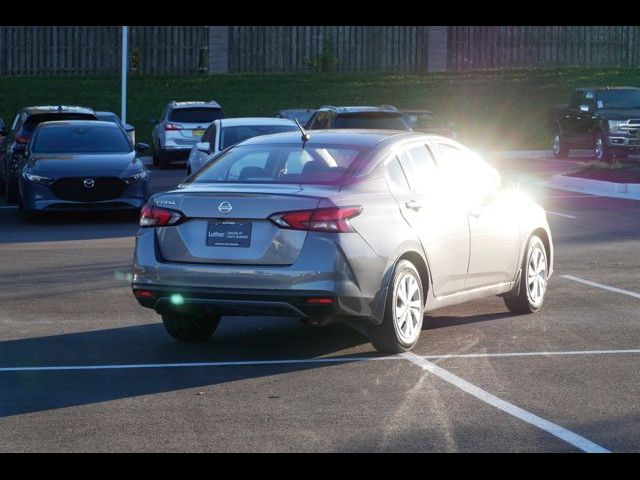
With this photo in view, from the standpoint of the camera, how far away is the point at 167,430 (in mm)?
7336

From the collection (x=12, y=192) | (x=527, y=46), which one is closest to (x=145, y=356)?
(x=12, y=192)

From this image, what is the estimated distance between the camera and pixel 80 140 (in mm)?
20828

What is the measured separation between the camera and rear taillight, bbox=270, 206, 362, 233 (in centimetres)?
909

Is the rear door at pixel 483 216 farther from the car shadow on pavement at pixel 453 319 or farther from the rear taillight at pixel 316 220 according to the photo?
the rear taillight at pixel 316 220

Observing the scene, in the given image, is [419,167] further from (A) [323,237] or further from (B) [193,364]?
(B) [193,364]

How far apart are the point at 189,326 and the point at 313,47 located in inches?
1524

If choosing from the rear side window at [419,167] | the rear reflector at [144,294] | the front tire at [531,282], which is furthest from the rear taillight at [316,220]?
the front tire at [531,282]

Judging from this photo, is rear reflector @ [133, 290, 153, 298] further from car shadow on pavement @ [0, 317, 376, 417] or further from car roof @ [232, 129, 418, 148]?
car roof @ [232, 129, 418, 148]

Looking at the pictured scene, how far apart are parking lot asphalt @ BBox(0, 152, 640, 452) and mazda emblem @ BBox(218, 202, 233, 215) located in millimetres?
1032

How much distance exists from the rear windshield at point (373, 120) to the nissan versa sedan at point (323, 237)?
13.4 m

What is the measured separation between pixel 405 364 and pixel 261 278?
1131mm

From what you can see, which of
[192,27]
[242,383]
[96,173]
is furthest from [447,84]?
[242,383]

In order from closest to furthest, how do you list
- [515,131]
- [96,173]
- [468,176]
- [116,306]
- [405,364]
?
[405,364] → [468,176] → [116,306] → [96,173] → [515,131]
